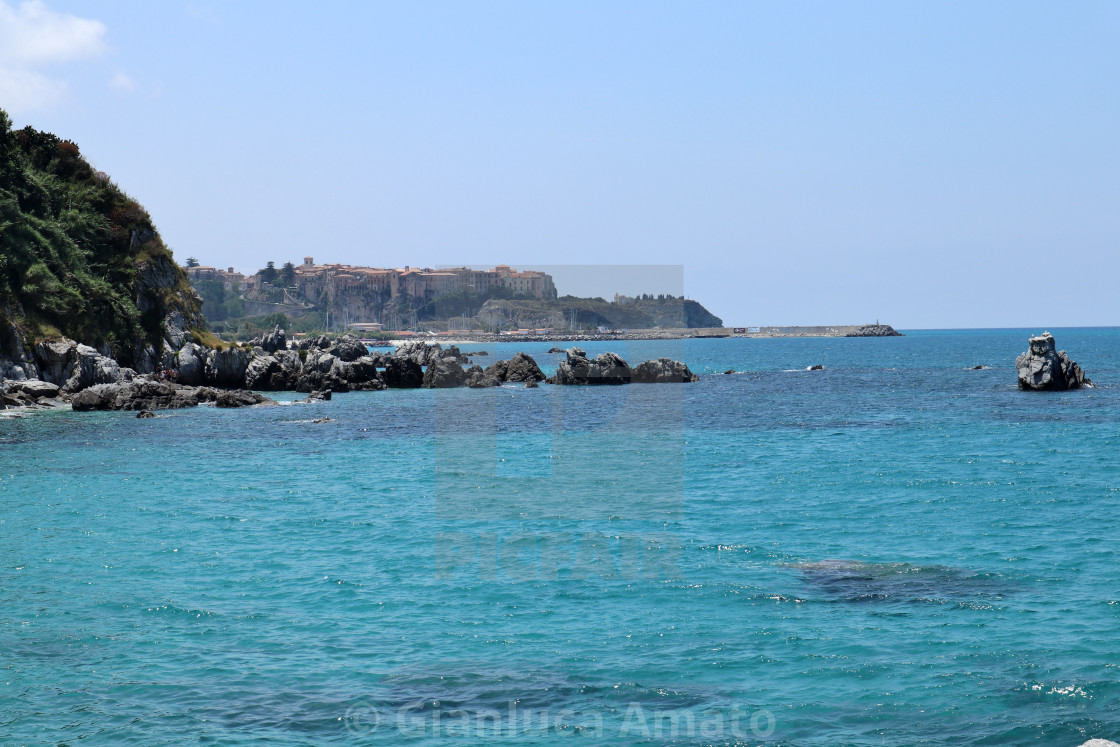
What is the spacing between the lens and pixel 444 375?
83062 mm

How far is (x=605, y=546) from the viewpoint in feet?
72.9

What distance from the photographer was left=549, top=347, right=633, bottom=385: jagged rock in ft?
274

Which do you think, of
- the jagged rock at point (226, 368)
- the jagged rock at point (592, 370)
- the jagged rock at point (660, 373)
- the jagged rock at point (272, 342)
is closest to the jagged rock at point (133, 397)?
the jagged rock at point (226, 368)

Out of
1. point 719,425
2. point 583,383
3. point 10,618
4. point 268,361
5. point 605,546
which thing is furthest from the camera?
point 583,383

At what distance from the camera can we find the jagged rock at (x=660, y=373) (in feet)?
288

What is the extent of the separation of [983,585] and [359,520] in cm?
1628

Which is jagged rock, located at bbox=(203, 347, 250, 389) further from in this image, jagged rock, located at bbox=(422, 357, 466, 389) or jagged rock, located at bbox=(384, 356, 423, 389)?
jagged rock, located at bbox=(422, 357, 466, 389)

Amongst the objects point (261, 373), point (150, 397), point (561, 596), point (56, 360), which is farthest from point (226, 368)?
point (561, 596)

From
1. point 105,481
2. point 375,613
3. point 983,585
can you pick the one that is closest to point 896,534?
point 983,585

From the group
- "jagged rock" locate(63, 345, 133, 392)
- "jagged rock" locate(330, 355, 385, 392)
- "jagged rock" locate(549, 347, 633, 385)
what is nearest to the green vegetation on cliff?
"jagged rock" locate(63, 345, 133, 392)

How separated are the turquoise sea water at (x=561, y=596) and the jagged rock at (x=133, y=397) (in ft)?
54.4

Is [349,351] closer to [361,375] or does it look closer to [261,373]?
[361,375]

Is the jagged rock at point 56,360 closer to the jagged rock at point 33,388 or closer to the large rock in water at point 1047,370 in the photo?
the jagged rock at point 33,388

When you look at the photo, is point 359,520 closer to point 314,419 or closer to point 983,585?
point 983,585
